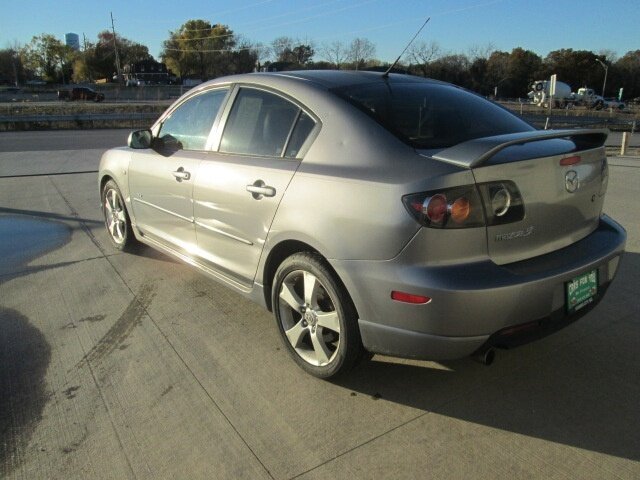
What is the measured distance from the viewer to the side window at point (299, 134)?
9.79ft

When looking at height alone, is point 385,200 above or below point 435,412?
above

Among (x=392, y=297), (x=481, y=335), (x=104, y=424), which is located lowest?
(x=104, y=424)

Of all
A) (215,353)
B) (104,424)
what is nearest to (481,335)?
(215,353)

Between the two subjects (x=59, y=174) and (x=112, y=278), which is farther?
(x=59, y=174)

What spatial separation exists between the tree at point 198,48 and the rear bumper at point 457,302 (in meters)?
98.0

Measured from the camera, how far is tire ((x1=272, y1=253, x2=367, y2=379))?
8.73ft

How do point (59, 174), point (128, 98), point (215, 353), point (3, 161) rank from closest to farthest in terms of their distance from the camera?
point (215, 353), point (59, 174), point (3, 161), point (128, 98)

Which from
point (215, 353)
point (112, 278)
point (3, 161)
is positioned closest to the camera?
point (215, 353)

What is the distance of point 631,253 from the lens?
15.8 ft

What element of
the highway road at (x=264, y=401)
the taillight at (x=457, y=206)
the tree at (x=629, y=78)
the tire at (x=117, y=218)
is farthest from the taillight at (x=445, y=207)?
the tree at (x=629, y=78)

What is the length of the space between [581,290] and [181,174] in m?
2.75

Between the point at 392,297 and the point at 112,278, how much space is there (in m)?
3.10

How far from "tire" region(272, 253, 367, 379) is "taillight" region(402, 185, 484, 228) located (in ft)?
1.95

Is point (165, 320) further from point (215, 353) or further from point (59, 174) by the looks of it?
point (59, 174)
